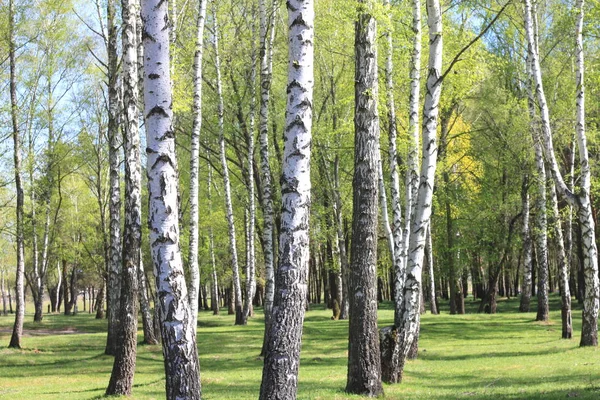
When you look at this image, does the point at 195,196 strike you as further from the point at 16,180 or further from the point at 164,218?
the point at 16,180

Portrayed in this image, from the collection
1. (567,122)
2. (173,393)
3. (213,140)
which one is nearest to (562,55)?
(567,122)

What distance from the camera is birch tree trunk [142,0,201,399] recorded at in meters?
6.13

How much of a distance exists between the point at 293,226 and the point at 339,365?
964 centimetres

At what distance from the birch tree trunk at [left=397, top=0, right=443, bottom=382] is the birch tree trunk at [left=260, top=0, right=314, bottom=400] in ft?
16.0

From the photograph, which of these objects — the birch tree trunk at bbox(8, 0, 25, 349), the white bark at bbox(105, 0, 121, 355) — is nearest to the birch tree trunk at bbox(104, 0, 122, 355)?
the white bark at bbox(105, 0, 121, 355)

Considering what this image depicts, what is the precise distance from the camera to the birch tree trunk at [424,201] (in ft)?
36.0

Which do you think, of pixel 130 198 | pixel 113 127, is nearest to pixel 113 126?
pixel 113 127

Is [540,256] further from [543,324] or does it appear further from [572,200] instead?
[572,200]

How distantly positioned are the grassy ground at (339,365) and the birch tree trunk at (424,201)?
1.24 m

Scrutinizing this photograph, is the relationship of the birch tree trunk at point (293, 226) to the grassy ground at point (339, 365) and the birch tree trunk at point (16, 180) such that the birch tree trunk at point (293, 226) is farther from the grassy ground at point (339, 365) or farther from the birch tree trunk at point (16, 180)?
the birch tree trunk at point (16, 180)

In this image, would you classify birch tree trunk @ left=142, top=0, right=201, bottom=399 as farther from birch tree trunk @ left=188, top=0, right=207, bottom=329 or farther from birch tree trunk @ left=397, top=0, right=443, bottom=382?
birch tree trunk @ left=188, top=0, right=207, bottom=329

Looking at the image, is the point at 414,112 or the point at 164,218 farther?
the point at 414,112

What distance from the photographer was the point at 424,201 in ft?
36.0

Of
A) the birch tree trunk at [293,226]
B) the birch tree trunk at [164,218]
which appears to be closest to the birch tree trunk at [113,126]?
the birch tree trunk at [164,218]
